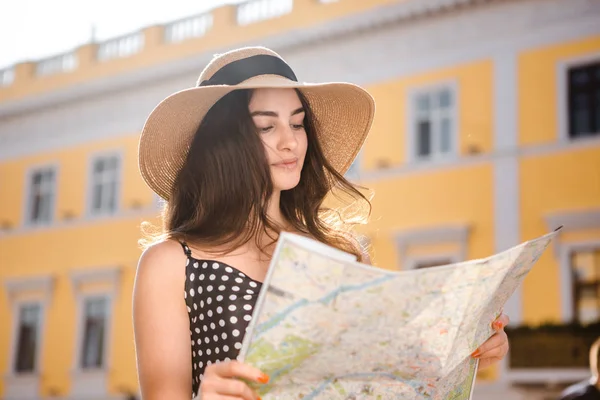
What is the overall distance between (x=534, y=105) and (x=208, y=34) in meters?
7.08

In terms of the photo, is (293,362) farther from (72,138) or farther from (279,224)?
(72,138)

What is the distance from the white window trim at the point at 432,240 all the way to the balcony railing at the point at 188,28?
641cm

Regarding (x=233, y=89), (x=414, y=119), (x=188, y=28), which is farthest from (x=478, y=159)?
(x=233, y=89)

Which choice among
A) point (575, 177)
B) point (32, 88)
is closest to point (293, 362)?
point (575, 177)

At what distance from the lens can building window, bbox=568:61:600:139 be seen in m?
13.6

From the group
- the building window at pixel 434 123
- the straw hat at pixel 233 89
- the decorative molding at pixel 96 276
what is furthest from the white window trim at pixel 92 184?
the straw hat at pixel 233 89

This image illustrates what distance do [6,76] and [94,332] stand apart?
23.6ft

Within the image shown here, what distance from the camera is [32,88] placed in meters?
20.9

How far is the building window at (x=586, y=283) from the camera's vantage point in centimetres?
1316

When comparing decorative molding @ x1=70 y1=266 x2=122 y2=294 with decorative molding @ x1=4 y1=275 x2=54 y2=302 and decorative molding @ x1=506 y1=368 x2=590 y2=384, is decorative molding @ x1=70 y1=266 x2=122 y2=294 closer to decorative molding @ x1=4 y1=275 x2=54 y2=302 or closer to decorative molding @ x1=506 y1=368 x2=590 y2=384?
decorative molding @ x1=4 y1=275 x2=54 y2=302

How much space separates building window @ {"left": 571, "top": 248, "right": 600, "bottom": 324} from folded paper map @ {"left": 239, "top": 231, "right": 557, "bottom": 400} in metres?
12.0

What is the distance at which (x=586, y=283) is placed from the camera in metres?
13.3

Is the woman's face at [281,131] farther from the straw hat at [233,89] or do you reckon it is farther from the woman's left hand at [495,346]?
the woman's left hand at [495,346]

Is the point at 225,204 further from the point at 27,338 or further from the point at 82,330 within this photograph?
the point at 27,338
